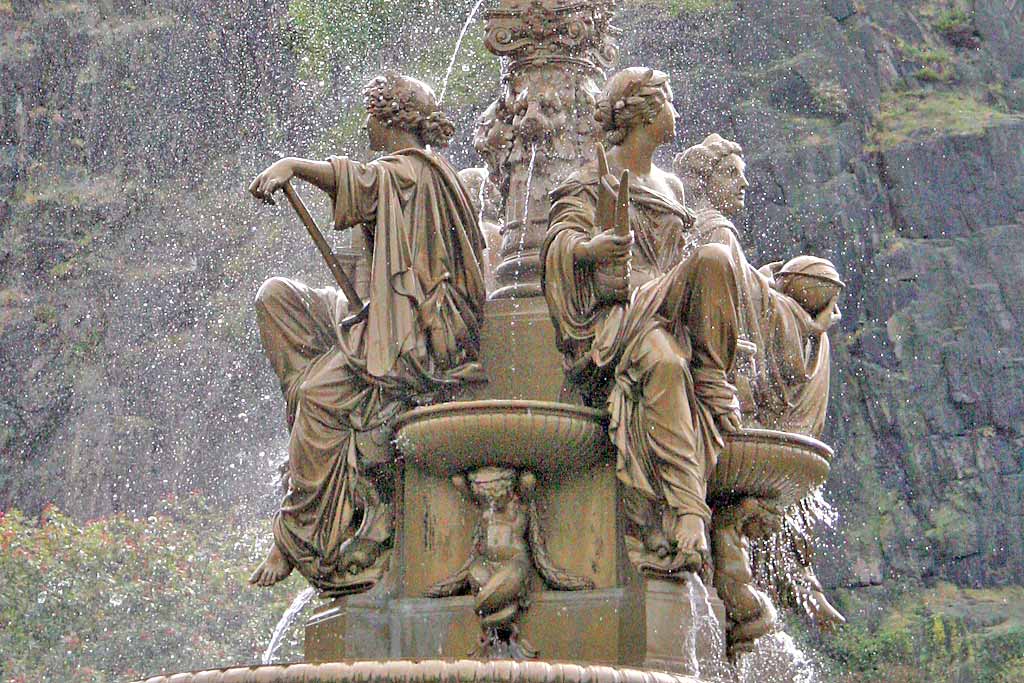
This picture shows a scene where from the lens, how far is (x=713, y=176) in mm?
11570

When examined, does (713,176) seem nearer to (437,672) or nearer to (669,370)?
(669,370)

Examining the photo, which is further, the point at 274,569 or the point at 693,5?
the point at 693,5

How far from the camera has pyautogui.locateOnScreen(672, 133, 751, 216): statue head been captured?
11.5 m

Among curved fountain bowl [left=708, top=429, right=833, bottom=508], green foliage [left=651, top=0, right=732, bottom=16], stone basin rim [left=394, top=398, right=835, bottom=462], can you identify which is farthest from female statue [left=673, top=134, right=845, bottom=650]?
green foliage [left=651, top=0, right=732, bottom=16]

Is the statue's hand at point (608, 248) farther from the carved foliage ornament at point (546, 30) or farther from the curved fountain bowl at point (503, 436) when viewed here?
the carved foliage ornament at point (546, 30)

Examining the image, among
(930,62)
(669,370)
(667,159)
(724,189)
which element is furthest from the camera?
(930,62)

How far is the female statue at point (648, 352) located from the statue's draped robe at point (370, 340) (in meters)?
0.53

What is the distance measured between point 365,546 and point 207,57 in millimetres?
22672

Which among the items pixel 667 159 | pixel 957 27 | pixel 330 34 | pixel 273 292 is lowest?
pixel 273 292

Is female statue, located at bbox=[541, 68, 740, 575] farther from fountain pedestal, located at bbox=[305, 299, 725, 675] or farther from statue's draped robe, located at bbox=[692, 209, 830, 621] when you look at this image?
statue's draped robe, located at bbox=[692, 209, 830, 621]

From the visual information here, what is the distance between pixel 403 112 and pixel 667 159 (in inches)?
547

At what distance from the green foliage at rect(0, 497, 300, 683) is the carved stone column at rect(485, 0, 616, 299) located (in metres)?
10.7

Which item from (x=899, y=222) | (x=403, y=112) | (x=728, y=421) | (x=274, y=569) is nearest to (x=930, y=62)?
(x=899, y=222)

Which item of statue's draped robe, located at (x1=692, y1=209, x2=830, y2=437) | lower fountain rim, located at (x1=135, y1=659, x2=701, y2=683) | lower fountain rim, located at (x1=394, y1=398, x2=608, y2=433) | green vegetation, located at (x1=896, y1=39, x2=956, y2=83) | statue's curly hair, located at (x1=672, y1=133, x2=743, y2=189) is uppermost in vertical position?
green vegetation, located at (x1=896, y1=39, x2=956, y2=83)
